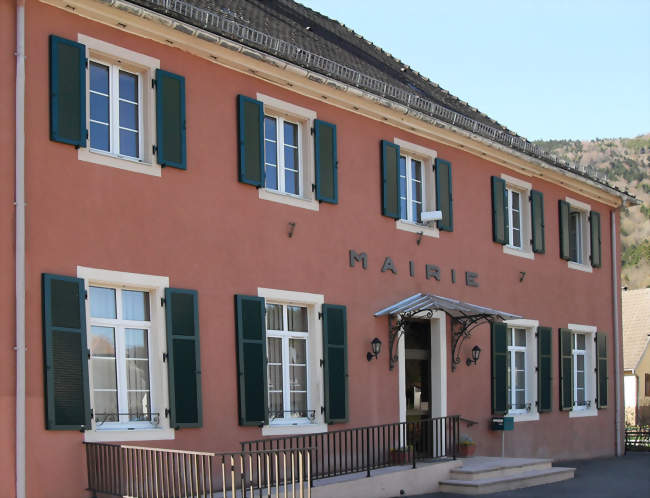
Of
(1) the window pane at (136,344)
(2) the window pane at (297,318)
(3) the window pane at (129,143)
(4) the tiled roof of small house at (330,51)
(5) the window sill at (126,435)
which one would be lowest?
(5) the window sill at (126,435)

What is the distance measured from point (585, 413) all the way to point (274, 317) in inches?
387

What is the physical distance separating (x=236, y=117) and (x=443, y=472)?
5611mm

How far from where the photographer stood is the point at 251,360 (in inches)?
500

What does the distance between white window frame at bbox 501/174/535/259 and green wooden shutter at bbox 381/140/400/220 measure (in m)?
3.93

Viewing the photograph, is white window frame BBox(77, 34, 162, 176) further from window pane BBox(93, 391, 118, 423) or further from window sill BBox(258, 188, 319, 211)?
window pane BBox(93, 391, 118, 423)

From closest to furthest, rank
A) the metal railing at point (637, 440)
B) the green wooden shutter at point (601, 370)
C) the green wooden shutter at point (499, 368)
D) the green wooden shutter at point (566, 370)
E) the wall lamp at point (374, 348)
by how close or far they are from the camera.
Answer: the wall lamp at point (374, 348) < the green wooden shutter at point (499, 368) < the green wooden shutter at point (566, 370) < the green wooden shutter at point (601, 370) < the metal railing at point (637, 440)

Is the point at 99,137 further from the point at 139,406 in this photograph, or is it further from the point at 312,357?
the point at 312,357

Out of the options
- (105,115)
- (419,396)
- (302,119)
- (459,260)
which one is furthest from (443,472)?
(105,115)

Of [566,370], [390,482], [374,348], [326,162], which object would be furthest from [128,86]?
[566,370]

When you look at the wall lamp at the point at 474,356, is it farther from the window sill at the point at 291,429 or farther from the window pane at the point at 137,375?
the window pane at the point at 137,375

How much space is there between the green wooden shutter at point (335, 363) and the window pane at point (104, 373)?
3429 millimetres

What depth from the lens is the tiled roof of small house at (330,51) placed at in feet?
42.0

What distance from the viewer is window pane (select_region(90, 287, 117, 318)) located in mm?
11164

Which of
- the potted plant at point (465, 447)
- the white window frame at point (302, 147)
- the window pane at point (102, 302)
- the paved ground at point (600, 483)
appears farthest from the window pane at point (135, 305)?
the potted plant at point (465, 447)
